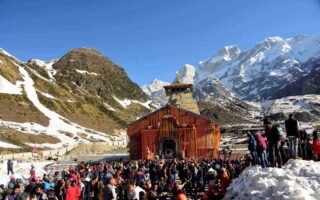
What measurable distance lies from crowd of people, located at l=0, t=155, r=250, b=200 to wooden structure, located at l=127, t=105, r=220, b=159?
967 inches

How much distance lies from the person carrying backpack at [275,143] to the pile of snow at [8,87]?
114951 millimetres

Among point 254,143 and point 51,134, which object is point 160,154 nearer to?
point 254,143

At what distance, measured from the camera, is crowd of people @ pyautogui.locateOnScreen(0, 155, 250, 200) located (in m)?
13.7

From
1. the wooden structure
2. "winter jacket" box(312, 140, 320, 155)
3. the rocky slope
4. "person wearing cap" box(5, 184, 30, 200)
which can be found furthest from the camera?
the rocky slope

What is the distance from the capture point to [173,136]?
5028cm

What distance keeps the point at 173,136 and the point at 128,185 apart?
35823mm

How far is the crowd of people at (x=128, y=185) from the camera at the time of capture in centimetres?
1372

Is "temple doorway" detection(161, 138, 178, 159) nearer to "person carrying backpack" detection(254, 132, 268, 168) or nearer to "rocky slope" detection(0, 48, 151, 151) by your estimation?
"person carrying backpack" detection(254, 132, 268, 168)

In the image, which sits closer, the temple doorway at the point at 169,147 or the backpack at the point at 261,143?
the backpack at the point at 261,143

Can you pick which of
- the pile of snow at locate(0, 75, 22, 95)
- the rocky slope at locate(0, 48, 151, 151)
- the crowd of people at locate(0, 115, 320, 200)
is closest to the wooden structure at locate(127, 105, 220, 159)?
the crowd of people at locate(0, 115, 320, 200)

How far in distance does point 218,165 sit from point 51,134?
82.8 meters

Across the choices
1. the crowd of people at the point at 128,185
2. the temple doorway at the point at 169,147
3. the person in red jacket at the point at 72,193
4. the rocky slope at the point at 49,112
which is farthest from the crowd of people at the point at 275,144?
the rocky slope at the point at 49,112

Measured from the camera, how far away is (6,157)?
6475cm

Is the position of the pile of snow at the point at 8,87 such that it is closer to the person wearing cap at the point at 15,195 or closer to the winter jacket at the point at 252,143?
the winter jacket at the point at 252,143
